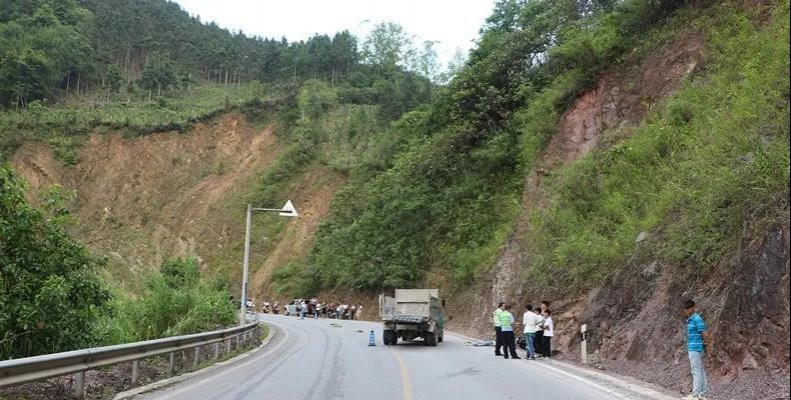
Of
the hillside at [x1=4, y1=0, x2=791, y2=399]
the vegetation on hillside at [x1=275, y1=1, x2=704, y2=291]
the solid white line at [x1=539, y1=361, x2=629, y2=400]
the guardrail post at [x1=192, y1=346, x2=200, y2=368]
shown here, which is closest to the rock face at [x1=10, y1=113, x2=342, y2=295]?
the hillside at [x1=4, y1=0, x2=791, y2=399]

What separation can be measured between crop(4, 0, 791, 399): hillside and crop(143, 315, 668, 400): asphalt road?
7.05ft

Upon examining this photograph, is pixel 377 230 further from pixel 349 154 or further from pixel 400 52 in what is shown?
pixel 400 52

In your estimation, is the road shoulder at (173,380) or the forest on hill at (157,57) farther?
the forest on hill at (157,57)

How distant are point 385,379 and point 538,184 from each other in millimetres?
20146

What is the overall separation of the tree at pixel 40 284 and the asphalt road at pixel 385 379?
271 centimetres

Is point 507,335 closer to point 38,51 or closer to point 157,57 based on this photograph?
point 38,51

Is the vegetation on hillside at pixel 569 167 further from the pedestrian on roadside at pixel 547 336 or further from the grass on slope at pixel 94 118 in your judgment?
the grass on slope at pixel 94 118

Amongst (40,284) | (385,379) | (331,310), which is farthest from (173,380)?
(331,310)

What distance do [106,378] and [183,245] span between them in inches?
2097

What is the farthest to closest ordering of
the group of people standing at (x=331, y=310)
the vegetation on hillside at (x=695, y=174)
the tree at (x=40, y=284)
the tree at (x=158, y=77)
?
the tree at (x=158, y=77)
the group of people standing at (x=331, y=310)
the vegetation on hillside at (x=695, y=174)
the tree at (x=40, y=284)

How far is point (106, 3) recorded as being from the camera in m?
98.6

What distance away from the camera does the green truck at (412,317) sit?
21.6 metres

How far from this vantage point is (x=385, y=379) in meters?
11.9

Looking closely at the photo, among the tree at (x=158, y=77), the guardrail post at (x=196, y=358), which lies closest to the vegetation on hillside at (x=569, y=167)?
the guardrail post at (x=196, y=358)
